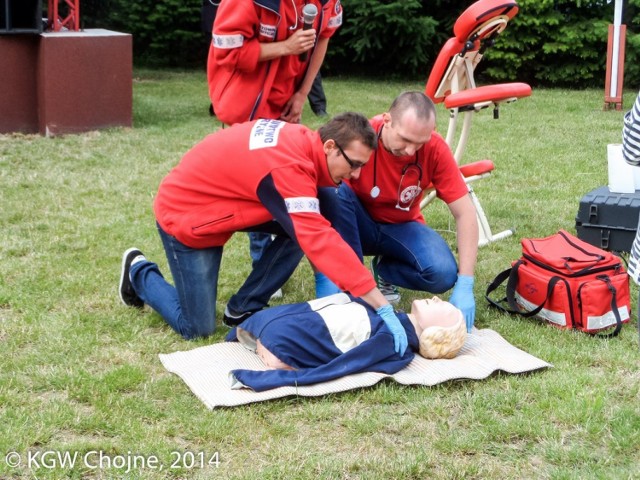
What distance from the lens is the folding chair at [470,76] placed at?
479 cm

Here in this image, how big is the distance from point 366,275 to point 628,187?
8.08ft

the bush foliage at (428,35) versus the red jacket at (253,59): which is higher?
the red jacket at (253,59)

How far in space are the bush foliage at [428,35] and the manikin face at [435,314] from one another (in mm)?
8709

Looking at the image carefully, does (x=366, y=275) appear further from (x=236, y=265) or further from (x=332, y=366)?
(x=236, y=265)

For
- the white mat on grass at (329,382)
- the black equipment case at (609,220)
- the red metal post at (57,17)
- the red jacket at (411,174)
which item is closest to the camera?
the white mat on grass at (329,382)

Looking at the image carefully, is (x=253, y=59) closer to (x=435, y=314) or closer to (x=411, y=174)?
(x=411, y=174)

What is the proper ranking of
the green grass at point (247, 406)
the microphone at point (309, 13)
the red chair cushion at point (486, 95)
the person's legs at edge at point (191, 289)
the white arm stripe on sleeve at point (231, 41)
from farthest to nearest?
the red chair cushion at point (486, 95)
the microphone at point (309, 13)
the white arm stripe on sleeve at point (231, 41)
the person's legs at edge at point (191, 289)
the green grass at point (247, 406)

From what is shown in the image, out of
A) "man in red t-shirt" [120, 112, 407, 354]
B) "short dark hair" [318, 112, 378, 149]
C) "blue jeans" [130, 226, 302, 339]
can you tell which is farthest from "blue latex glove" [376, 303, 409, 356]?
"blue jeans" [130, 226, 302, 339]

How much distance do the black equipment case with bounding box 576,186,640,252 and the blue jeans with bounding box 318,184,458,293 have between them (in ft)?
3.96

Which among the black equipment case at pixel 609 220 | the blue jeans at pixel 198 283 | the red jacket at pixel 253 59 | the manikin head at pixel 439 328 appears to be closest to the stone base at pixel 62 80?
the red jacket at pixel 253 59

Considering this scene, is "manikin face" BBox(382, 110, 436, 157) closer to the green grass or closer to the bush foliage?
the green grass

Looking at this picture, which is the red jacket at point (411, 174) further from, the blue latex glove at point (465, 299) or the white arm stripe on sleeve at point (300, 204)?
the white arm stripe on sleeve at point (300, 204)

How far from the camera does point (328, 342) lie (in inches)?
139

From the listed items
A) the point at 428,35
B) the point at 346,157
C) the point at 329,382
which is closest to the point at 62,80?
the point at 346,157
